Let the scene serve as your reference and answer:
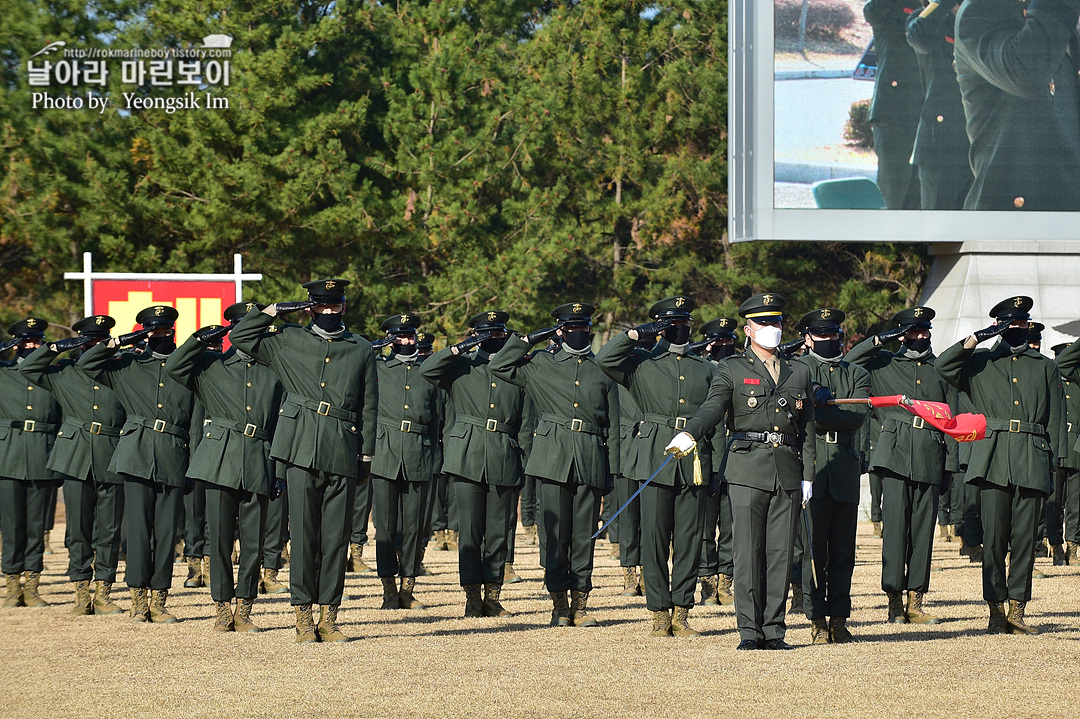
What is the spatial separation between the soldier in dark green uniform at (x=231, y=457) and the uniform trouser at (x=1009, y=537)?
4.80 metres

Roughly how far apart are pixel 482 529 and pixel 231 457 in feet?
6.89

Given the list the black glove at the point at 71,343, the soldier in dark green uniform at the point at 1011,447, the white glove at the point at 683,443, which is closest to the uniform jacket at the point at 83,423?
the black glove at the point at 71,343

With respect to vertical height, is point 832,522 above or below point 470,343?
below

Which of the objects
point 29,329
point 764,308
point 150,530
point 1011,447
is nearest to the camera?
point 764,308

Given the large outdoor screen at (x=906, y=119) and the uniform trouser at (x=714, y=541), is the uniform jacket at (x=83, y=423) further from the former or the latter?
the large outdoor screen at (x=906, y=119)

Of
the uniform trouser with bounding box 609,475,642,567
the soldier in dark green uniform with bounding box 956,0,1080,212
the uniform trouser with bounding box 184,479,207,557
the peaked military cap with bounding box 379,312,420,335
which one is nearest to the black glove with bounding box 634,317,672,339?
the uniform trouser with bounding box 609,475,642,567

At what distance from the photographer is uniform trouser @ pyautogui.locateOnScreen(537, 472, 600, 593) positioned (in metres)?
10.8

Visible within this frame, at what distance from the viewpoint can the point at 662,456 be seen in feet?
33.9

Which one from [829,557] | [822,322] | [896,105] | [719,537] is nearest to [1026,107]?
[896,105]

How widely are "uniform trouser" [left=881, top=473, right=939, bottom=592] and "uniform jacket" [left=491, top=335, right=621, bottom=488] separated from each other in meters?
1.94

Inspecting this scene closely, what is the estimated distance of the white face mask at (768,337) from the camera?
9.26 metres

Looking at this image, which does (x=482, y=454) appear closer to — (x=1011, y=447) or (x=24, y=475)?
(x=24, y=475)

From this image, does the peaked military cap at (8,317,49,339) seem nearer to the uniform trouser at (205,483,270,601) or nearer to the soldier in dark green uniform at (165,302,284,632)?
the soldier in dark green uniform at (165,302,284,632)

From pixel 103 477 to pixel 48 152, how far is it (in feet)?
49.1
